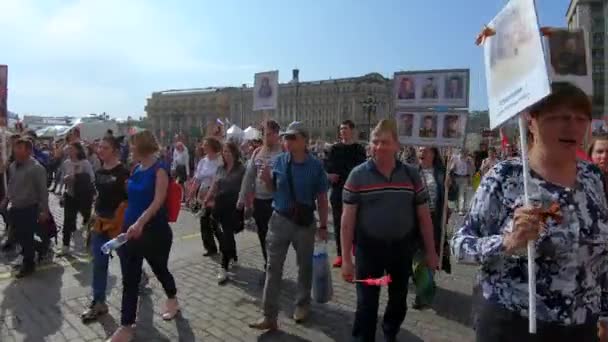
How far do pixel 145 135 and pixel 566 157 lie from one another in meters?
3.62

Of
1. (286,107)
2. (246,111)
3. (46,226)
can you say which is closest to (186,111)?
(246,111)

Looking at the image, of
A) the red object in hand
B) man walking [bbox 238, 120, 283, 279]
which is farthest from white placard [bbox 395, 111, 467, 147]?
the red object in hand

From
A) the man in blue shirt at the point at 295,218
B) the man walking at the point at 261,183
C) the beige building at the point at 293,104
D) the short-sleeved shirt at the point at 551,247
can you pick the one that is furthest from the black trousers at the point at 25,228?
the beige building at the point at 293,104

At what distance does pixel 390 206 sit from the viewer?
3.71m

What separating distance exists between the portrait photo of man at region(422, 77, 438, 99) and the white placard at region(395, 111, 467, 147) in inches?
9.1

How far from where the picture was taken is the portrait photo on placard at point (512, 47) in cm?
182

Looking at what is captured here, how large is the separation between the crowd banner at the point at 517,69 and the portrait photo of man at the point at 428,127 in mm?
4137

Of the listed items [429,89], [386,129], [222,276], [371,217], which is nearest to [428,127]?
[429,89]

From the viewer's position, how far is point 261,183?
5836 millimetres

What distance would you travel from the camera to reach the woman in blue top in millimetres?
4195

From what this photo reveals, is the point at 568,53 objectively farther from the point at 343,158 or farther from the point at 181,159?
the point at 181,159

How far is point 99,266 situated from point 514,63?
14.4ft

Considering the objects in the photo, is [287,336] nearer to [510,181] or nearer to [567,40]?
[510,181]

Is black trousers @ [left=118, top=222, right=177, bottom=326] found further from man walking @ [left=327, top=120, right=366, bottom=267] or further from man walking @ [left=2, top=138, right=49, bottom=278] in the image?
man walking @ [left=327, top=120, right=366, bottom=267]
